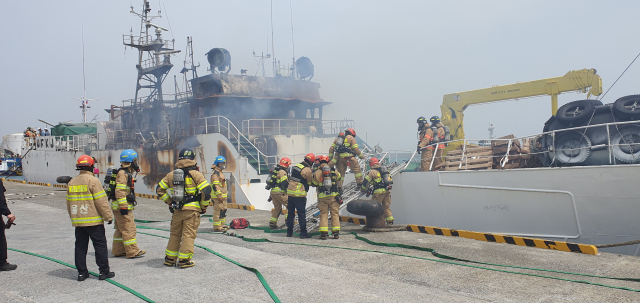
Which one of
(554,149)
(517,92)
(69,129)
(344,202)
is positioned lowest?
(344,202)

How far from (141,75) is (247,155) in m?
10.8

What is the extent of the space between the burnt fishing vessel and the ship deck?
50.8 inches

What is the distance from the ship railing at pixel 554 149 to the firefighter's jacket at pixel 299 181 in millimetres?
3220

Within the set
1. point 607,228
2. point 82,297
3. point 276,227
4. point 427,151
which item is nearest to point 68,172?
point 276,227

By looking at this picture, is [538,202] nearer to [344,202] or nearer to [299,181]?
[344,202]

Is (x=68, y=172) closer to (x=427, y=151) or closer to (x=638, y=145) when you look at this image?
(x=427, y=151)

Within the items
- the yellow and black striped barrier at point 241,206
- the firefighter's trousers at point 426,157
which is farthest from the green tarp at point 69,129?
the firefighter's trousers at point 426,157

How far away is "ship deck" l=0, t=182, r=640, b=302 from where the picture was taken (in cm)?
476

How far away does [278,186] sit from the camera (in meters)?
10.3

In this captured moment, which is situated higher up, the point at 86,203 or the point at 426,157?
the point at 426,157

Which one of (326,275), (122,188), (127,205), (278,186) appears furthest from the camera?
(278,186)

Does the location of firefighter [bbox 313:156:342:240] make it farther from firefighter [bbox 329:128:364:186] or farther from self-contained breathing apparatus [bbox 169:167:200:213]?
self-contained breathing apparatus [bbox 169:167:200:213]

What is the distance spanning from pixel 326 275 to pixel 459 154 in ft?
21.1

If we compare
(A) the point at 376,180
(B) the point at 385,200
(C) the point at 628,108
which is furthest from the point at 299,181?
(C) the point at 628,108
